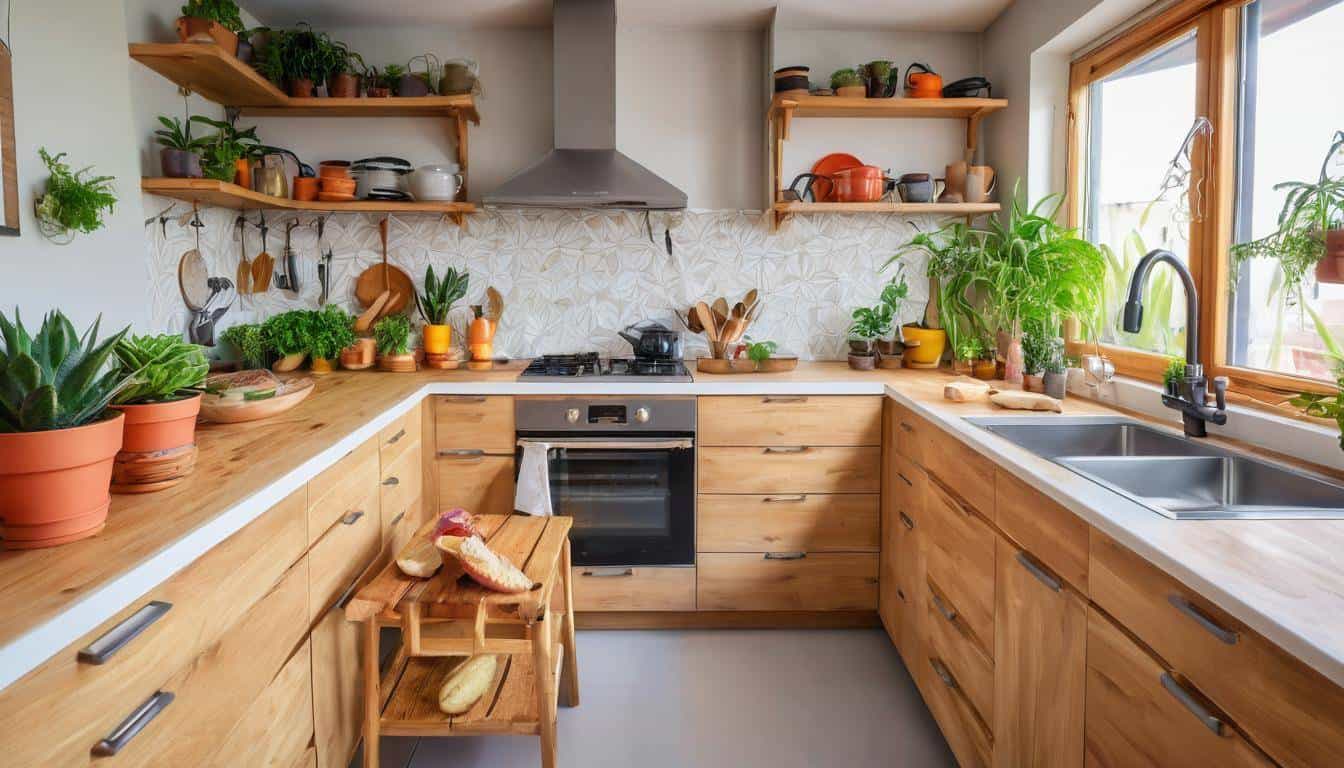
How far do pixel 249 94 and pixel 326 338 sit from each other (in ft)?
3.06

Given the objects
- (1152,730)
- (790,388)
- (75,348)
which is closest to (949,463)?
(790,388)

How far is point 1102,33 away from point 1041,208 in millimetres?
604

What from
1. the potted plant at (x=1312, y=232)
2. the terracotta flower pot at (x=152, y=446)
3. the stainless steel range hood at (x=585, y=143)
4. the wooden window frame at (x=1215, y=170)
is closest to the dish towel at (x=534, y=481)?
the stainless steel range hood at (x=585, y=143)

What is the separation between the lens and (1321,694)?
2.93 ft

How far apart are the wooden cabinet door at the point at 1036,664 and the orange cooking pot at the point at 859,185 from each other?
170 cm

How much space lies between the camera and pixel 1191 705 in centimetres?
112

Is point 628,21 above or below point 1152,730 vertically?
above

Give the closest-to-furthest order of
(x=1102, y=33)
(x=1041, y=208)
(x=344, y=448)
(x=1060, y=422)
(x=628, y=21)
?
1. (x=344, y=448)
2. (x=1060, y=422)
3. (x=1102, y=33)
4. (x=1041, y=208)
5. (x=628, y=21)

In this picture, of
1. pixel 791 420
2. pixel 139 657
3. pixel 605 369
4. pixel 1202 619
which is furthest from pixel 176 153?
pixel 1202 619

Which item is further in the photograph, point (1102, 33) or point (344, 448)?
point (1102, 33)

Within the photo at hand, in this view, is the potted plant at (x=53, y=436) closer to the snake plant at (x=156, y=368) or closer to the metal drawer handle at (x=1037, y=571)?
the snake plant at (x=156, y=368)

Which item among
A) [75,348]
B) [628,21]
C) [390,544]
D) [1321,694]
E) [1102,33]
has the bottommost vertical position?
[390,544]

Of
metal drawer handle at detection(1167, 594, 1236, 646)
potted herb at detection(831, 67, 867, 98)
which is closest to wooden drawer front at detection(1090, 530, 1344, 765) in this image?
metal drawer handle at detection(1167, 594, 1236, 646)

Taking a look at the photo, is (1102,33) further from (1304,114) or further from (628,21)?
(628,21)
